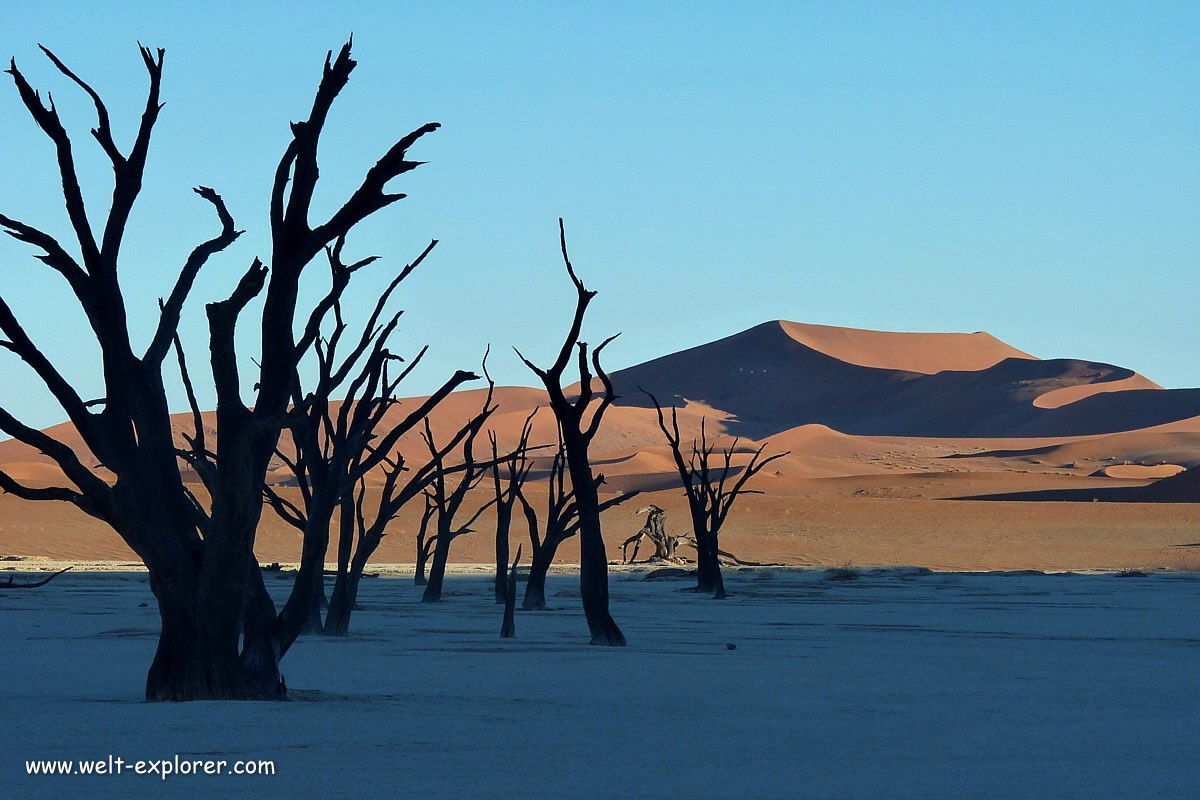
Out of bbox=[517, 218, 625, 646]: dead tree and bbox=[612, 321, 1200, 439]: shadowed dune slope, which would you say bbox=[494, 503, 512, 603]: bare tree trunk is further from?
bbox=[612, 321, 1200, 439]: shadowed dune slope

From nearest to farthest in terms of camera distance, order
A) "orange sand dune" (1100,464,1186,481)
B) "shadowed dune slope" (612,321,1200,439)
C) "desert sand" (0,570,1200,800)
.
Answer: "desert sand" (0,570,1200,800), "orange sand dune" (1100,464,1186,481), "shadowed dune slope" (612,321,1200,439)

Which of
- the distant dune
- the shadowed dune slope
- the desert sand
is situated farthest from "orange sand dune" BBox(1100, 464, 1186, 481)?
the desert sand

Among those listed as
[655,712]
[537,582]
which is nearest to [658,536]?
A: [537,582]

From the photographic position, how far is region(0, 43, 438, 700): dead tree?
9.03 m

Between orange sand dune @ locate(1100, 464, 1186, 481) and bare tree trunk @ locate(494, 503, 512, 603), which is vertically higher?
orange sand dune @ locate(1100, 464, 1186, 481)

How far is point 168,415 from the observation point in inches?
359

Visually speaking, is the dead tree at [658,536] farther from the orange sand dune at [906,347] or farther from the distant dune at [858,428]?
the orange sand dune at [906,347]

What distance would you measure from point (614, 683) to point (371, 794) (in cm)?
485

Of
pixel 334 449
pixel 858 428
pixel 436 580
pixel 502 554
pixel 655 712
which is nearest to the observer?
pixel 655 712

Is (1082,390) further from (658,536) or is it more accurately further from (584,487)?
(584,487)

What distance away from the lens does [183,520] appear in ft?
30.7

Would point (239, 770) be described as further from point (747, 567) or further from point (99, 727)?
point (747, 567)

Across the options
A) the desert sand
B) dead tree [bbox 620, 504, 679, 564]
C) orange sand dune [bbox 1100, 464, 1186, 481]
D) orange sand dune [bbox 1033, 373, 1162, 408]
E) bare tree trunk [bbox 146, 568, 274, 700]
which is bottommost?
the desert sand

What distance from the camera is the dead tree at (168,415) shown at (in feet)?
29.6
